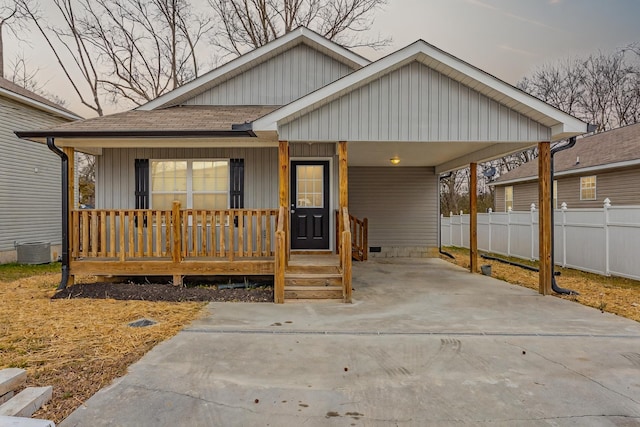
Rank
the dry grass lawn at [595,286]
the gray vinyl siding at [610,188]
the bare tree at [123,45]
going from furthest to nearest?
the bare tree at [123,45] → the gray vinyl siding at [610,188] → the dry grass lawn at [595,286]

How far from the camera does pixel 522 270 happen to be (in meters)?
10.2

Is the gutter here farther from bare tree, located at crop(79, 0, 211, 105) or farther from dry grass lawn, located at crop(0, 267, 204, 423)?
bare tree, located at crop(79, 0, 211, 105)

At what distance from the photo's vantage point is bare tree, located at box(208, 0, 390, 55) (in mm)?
18359

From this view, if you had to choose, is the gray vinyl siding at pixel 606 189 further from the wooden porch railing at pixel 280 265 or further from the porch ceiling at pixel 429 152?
the wooden porch railing at pixel 280 265

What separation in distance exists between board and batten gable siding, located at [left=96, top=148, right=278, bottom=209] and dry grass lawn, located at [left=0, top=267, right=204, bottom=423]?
2260mm

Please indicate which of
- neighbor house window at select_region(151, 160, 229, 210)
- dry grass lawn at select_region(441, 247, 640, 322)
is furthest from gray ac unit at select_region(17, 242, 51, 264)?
dry grass lawn at select_region(441, 247, 640, 322)

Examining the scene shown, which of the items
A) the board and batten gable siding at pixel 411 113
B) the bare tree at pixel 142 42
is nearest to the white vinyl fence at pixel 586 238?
the board and batten gable siding at pixel 411 113

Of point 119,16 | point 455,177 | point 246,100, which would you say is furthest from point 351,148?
point 455,177

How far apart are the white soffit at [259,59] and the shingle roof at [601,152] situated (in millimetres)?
9223

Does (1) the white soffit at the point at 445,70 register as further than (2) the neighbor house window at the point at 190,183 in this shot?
No

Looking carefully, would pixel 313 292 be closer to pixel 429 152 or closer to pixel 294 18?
pixel 429 152

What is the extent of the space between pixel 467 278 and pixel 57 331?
7.53 m

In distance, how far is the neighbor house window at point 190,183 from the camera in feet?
27.7

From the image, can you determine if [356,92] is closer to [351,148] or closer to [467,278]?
[351,148]
